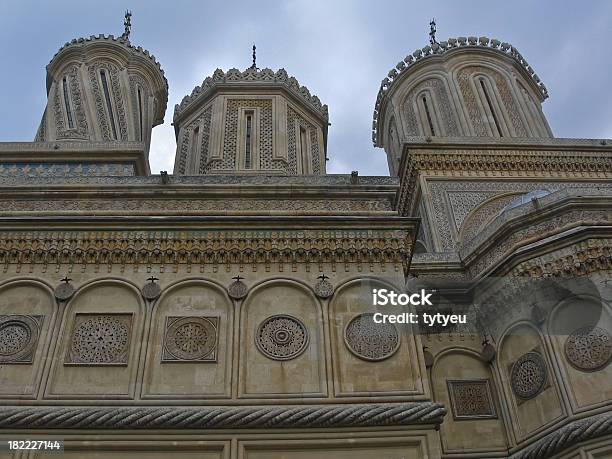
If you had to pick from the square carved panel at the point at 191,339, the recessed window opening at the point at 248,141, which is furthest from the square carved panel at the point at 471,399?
the recessed window opening at the point at 248,141

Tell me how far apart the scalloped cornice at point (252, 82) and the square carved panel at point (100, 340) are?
26.8 feet

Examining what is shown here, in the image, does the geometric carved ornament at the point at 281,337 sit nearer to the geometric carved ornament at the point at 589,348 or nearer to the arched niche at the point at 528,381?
the arched niche at the point at 528,381

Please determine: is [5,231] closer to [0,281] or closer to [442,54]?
[0,281]

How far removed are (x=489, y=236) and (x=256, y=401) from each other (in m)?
4.58

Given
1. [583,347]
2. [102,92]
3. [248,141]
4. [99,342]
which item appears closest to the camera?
[99,342]

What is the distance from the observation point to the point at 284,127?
13.4 meters

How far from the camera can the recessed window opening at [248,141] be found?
12723mm

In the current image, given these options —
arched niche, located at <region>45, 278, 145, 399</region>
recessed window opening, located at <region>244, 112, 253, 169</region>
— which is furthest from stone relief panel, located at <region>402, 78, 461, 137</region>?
arched niche, located at <region>45, 278, 145, 399</region>

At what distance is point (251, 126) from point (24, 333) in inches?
296

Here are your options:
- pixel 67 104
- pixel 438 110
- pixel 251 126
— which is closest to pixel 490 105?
pixel 438 110

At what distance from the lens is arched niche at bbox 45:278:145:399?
6996mm

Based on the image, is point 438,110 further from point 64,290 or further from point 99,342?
point 99,342

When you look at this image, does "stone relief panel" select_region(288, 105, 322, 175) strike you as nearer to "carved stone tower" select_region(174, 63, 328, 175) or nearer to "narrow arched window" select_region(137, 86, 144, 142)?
"carved stone tower" select_region(174, 63, 328, 175)

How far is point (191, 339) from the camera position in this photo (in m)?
7.44
